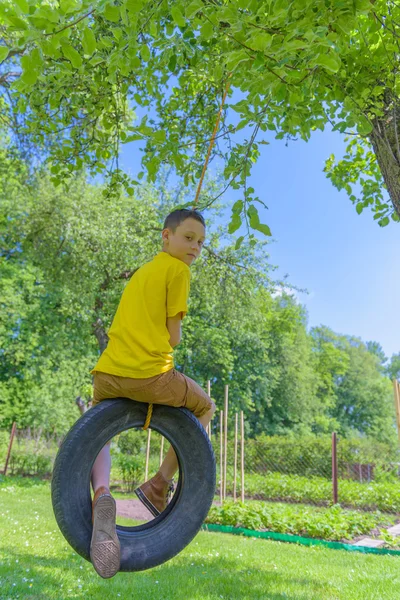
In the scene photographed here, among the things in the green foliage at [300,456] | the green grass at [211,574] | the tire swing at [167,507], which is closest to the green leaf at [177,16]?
the tire swing at [167,507]

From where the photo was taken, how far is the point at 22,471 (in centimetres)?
1479

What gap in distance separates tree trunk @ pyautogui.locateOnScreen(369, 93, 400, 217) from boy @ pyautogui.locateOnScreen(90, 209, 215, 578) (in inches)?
61.5

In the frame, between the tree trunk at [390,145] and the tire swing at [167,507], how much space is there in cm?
210

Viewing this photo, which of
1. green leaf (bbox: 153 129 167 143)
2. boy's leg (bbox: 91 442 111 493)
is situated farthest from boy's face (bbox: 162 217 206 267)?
boy's leg (bbox: 91 442 111 493)

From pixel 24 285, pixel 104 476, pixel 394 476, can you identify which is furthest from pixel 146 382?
pixel 24 285

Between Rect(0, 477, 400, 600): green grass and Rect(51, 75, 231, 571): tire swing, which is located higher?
Rect(51, 75, 231, 571): tire swing

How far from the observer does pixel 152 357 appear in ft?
6.93

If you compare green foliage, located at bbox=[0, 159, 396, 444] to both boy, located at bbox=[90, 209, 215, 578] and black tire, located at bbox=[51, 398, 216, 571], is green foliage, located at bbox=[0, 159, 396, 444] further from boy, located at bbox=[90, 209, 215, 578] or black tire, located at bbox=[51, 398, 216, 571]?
black tire, located at bbox=[51, 398, 216, 571]

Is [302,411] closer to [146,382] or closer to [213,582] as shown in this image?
[213,582]

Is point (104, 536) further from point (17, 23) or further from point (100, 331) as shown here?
point (100, 331)

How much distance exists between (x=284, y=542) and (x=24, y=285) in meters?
13.8

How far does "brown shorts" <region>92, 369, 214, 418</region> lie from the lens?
6.79ft

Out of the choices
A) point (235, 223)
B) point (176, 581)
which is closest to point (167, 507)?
point (235, 223)

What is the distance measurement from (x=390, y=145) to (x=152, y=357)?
90.9 inches
